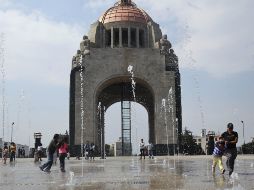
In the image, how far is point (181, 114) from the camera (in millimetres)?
42750

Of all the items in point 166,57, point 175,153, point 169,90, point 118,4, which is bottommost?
point 175,153

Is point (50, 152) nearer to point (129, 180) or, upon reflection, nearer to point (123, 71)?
point (129, 180)

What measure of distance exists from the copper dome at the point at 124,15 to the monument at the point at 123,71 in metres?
0.11

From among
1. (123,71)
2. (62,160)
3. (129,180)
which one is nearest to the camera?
(129,180)

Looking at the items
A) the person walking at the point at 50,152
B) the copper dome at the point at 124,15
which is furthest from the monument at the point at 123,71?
the person walking at the point at 50,152

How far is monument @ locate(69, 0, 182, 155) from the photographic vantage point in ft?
132

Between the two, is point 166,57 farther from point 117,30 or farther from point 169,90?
point 117,30

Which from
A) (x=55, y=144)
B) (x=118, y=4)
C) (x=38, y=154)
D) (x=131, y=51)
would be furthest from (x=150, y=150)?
(x=118, y=4)

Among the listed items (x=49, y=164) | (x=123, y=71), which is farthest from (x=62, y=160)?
(x=123, y=71)

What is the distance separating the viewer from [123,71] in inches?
1635

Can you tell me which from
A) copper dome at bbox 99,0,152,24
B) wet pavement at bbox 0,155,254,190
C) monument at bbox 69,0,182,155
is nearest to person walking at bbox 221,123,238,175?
wet pavement at bbox 0,155,254,190

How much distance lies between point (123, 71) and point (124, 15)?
7.60m

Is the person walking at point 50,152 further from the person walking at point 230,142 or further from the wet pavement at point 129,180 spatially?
the person walking at point 230,142

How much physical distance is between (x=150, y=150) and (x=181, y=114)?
12867mm
